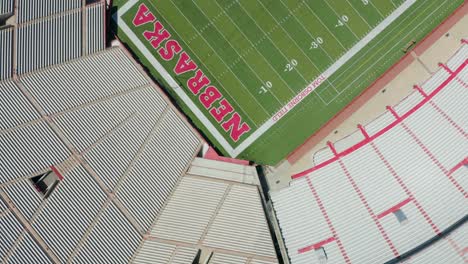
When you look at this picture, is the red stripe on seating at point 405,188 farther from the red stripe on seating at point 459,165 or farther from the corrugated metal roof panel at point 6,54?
the corrugated metal roof panel at point 6,54

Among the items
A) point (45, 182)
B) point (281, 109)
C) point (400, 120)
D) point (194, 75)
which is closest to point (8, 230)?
point (45, 182)

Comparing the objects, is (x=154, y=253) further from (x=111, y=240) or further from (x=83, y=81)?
(x=83, y=81)

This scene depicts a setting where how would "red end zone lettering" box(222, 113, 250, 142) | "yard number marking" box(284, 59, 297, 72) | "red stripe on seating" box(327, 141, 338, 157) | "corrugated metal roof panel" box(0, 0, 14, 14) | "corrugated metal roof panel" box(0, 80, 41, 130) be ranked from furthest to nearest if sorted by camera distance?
1. "red end zone lettering" box(222, 113, 250, 142)
2. "yard number marking" box(284, 59, 297, 72)
3. "red stripe on seating" box(327, 141, 338, 157)
4. "corrugated metal roof panel" box(0, 0, 14, 14)
5. "corrugated metal roof panel" box(0, 80, 41, 130)

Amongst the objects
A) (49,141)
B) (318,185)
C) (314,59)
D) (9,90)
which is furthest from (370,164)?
(9,90)

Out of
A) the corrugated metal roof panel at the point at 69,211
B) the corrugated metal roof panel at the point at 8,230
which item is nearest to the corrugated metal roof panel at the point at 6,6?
the corrugated metal roof panel at the point at 69,211

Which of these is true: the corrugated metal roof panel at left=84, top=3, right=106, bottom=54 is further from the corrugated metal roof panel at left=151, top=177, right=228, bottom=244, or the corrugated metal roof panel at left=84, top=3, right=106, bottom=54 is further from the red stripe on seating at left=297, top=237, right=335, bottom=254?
the red stripe on seating at left=297, top=237, right=335, bottom=254

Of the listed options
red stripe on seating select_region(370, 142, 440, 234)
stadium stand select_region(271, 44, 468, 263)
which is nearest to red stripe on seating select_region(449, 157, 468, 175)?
stadium stand select_region(271, 44, 468, 263)
